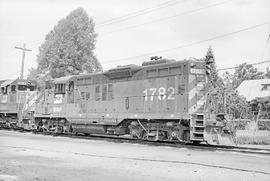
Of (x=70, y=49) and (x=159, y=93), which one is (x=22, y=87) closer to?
(x=70, y=49)

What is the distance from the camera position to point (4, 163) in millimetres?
9258

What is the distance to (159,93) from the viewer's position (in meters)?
16.1

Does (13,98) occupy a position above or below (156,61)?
below

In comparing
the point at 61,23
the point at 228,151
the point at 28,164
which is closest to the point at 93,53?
the point at 61,23

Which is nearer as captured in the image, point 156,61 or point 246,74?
point 156,61

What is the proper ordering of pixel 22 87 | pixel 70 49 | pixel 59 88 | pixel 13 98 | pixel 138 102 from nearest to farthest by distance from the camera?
pixel 138 102, pixel 59 88, pixel 13 98, pixel 22 87, pixel 70 49

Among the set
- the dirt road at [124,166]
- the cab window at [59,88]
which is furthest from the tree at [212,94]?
the cab window at [59,88]

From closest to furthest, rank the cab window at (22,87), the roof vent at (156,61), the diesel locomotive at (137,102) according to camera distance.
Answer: the diesel locomotive at (137,102)
the roof vent at (156,61)
the cab window at (22,87)

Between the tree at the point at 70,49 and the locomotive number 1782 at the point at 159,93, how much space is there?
2310 centimetres

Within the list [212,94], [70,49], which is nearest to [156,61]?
[212,94]

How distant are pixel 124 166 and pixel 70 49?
3112cm

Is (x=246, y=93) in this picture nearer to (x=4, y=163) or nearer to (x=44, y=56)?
(x=44, y=56)

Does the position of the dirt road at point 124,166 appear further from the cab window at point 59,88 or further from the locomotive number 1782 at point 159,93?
the cab window at point 59,88

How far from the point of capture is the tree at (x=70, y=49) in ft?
126
